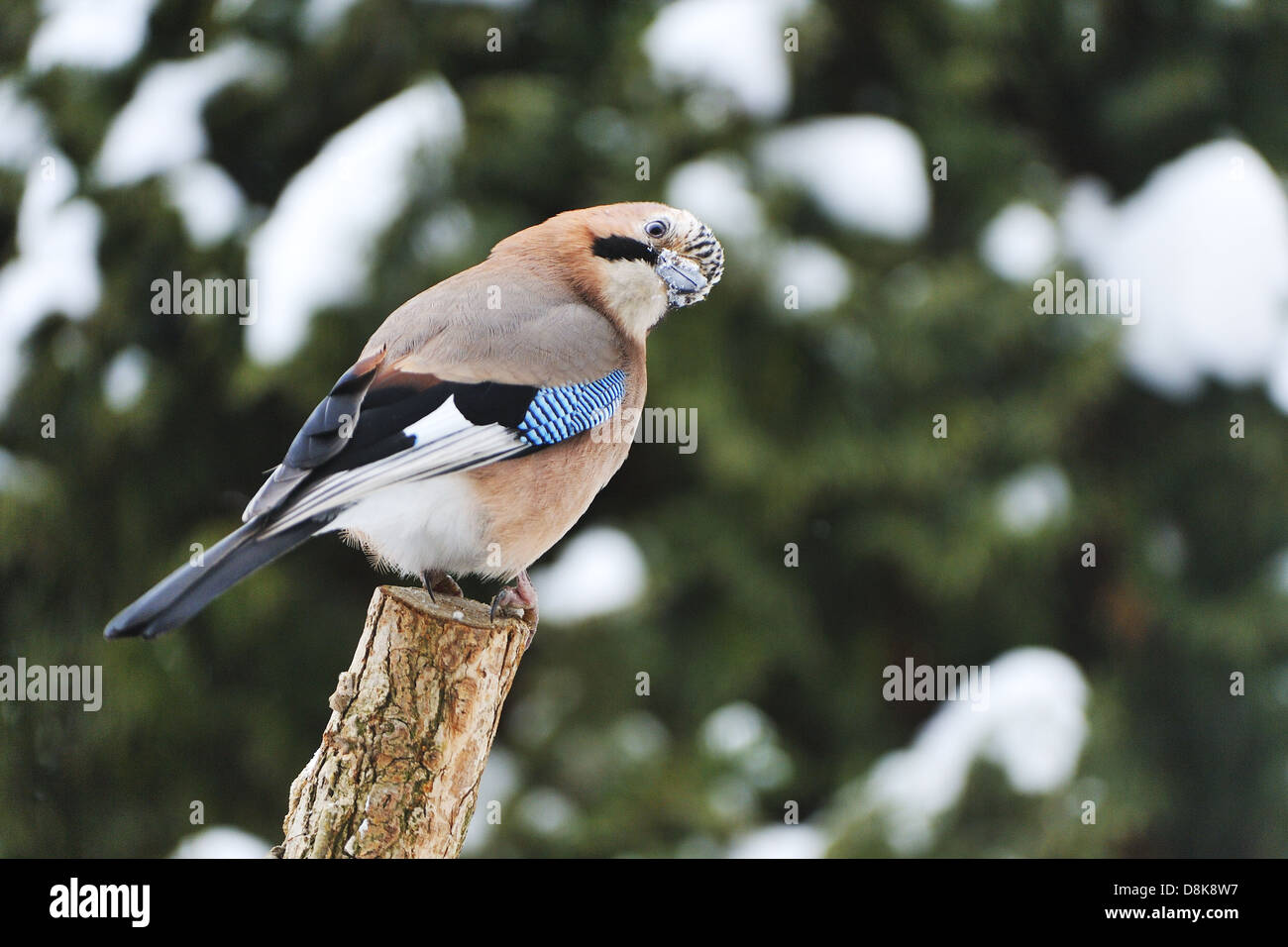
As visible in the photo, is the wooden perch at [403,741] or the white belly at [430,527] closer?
the wooden perch at [403,741]

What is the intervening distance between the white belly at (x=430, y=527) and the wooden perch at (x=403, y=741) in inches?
7.9

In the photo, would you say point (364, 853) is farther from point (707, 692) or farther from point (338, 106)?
point (338, 106)

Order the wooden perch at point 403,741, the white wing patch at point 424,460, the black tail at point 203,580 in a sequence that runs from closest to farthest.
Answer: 1. the black tail at point 203,580
2. the white wing patch at point 424,460
3. the wooden perch at point 403,741

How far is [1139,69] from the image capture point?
23.2 feet

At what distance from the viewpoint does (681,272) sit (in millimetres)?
3264

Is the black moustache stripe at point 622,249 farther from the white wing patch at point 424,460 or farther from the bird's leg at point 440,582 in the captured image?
the bird's leg at point 440,582

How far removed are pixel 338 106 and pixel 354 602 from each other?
201 centimetres

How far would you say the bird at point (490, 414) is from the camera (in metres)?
2.61

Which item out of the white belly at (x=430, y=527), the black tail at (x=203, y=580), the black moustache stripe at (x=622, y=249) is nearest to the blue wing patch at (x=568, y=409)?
the white belly at (x=430, y=527)

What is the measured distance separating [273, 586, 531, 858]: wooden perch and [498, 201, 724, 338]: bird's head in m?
0.97

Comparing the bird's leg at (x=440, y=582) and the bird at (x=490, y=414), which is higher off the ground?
the bird at (x=490, y=414)

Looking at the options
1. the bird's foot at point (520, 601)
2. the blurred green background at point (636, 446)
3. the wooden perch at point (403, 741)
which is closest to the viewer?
the wooden perch at point (403, 741)

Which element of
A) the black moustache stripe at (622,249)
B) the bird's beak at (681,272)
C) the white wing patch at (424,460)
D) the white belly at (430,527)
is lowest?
the white belly at (430,527)

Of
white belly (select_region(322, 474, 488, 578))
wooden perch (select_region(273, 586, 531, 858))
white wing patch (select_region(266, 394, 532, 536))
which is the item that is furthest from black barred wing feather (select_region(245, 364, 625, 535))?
wooden perch (select_region(273, 586, 531, 858))
